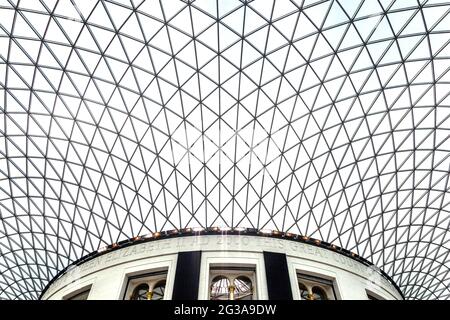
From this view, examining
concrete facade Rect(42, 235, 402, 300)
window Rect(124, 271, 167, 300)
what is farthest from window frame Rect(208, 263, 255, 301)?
window Rect(124, 271, 167, 300)

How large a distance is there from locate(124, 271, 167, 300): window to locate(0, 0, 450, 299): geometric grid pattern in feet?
21.6

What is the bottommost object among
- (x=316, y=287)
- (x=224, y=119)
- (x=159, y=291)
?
(x=159, y=291)

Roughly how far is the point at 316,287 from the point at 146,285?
1234 centimetres

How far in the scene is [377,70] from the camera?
922 inches

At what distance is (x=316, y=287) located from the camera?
2234 centimetres

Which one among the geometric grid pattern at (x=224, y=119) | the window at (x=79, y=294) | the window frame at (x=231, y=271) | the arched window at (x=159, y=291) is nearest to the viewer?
the window frame at (x=231, y=271)

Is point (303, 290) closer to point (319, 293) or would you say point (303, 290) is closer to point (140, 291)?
point (319, 293)

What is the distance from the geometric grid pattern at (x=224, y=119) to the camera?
21.6 metres

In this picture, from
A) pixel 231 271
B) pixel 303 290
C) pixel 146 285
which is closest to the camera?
pixel 231 271

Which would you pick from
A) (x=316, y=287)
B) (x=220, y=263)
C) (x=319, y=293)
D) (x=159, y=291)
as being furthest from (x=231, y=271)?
(x=319, y=293)

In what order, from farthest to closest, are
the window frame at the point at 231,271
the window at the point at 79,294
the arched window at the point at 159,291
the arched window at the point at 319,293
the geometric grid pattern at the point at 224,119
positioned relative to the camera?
1. the window at the point at 79,294
2. the arched window at the point at 319,293
3. the arched window at the point at 159,291
4. the geometric grid pattern at the point at 224,119
5. the window frame at the point at 231,271

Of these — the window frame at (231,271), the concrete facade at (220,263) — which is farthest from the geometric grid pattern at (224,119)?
the window frame at (231,271)

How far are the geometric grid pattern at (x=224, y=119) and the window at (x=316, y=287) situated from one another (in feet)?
21.3

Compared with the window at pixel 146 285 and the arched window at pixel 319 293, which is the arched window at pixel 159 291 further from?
the arched window at pixel 319 293
